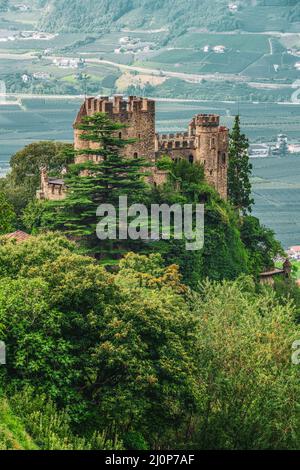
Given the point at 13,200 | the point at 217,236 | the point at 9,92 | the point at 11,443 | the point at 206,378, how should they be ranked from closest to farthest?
the point at 11,443 < the point at 206,378 < the point at 217,236 < the point at 13,200 < the point at 9,92

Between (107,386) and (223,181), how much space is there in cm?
2251

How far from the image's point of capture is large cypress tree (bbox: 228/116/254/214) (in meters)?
47.0

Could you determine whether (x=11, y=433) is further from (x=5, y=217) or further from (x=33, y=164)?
(x=33, y=164)

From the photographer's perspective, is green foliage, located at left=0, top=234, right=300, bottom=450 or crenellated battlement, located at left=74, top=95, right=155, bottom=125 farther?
crenellated battlement, located at left=74, top=95, right=155, bottom=125

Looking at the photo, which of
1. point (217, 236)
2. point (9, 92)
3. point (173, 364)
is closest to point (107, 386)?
point (173, 364)

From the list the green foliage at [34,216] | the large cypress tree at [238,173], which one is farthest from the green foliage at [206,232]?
the large cypress tree at [238,173]

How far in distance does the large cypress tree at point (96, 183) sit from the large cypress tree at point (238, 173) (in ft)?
32.3

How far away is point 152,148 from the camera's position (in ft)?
133

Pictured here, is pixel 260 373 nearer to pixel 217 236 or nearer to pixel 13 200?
pixel 217 236

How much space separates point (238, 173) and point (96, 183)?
1171 cm

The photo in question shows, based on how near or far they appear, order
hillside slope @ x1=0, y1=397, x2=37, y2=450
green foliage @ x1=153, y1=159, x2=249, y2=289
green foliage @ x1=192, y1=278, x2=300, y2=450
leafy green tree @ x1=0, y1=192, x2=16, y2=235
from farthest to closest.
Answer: green foliage @ x1=153, y1=159, x2=249, y2=289 → leafy green tree @ x1=0, y1=192, x2=16, y2=235 → green foliage @ x1=192, y1=278, x2=300, y2=450 → hillside slope @ x1=0, y1=397, x2=37, y2=450

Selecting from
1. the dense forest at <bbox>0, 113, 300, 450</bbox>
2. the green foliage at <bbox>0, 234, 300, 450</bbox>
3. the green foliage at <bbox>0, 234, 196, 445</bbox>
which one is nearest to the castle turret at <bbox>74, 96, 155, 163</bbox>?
the dense forest at <bbox>0, 113, 300, 450</bbox>

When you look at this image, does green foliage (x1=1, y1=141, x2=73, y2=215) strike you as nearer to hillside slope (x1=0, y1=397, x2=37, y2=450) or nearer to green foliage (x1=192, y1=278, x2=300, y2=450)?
green foliage (x1=192, y1=278, x2=300, y2=450)

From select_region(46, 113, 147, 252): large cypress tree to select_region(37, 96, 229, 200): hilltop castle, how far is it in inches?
43.8
